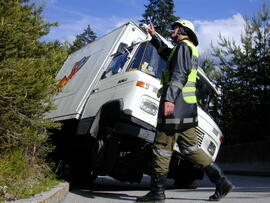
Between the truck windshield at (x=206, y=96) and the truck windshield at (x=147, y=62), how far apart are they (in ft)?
4.09

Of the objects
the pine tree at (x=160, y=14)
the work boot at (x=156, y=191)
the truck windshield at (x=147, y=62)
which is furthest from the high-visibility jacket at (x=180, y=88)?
the pine tree at (x=160, y=14)

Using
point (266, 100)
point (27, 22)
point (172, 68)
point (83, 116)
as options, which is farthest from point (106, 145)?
point (266, 100)

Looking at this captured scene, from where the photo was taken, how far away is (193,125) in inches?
209

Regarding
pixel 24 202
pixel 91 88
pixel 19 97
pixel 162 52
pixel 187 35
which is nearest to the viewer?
pixel 24 202

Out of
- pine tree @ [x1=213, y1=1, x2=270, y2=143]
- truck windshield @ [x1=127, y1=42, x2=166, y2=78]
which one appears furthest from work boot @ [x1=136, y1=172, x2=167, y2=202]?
pine tree @ [x1=213, y1=1, x2=270, y2=143]

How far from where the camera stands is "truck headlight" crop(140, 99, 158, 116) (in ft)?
20.0

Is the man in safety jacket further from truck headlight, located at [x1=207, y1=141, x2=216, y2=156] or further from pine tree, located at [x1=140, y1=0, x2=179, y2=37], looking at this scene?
pine tree, located at [x1=140, y1=0, x2=179, y2=37]

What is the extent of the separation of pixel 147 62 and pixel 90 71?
1867 millimetres

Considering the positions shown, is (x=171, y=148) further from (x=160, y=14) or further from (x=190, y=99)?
(x=160, y=14)

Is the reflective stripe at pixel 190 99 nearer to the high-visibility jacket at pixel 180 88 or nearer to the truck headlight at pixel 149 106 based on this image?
the high-visibility jacket at pixel 180 88

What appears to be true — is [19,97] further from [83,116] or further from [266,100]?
[266,100]

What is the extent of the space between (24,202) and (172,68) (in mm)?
2369

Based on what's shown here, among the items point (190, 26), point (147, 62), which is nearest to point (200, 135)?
point (147, 62)

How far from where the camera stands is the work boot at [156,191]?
16.4 feet
